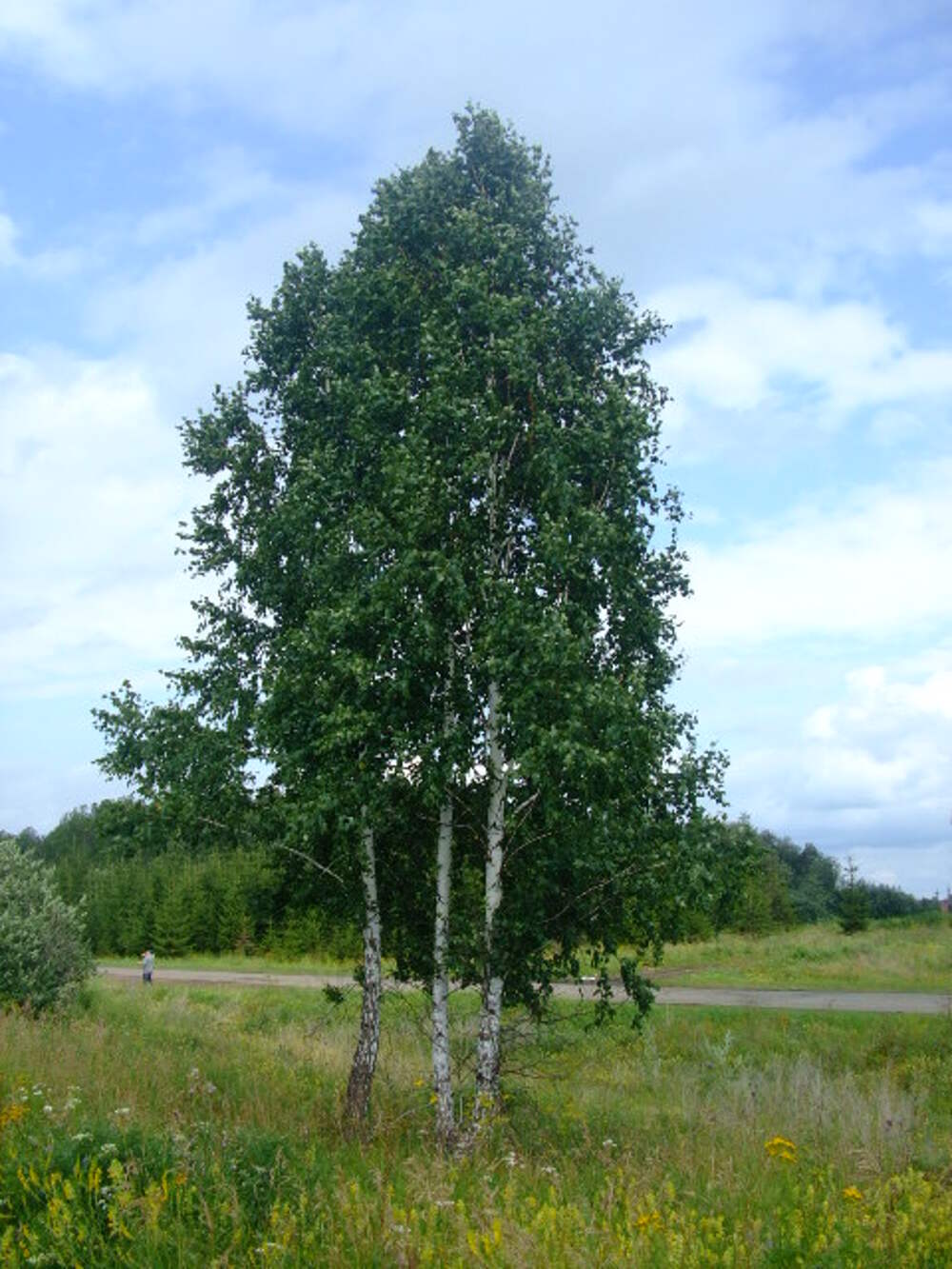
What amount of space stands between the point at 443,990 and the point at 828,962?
95.8 feet

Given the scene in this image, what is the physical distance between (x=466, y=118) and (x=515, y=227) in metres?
2.01

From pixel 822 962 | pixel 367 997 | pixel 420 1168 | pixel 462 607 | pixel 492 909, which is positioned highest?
pixel 462 607

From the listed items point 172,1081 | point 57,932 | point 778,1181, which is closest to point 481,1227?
point 778,1181

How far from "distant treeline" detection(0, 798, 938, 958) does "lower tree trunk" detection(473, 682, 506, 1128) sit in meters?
2.23

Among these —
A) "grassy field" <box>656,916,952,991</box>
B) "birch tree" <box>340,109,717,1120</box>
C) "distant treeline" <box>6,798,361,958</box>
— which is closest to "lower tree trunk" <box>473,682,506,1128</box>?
"birch tree" <box>340,109,717,1120</box>

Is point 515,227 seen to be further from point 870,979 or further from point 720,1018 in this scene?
point 870,979

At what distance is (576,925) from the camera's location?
1426 cm

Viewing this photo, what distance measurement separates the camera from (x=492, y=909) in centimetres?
1307

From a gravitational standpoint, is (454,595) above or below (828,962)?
above

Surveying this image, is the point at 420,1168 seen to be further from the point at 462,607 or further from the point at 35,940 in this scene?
the point at 35,940

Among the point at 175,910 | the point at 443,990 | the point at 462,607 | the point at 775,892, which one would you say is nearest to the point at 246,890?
the point at 443,990

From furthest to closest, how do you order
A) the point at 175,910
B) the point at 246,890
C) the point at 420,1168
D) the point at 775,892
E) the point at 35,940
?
the point at 775,892 < the point at 175,910 < the point at 35,940 < the point at 246,890 < the point at 420,1168

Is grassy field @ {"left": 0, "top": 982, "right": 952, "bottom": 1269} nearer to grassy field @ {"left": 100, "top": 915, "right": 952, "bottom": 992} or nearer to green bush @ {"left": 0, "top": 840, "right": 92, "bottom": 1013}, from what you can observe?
green bush @ {"left": 0, "top": 840, "right": 92, "bottom": 1013}

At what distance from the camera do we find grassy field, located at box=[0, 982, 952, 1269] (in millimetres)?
6340
